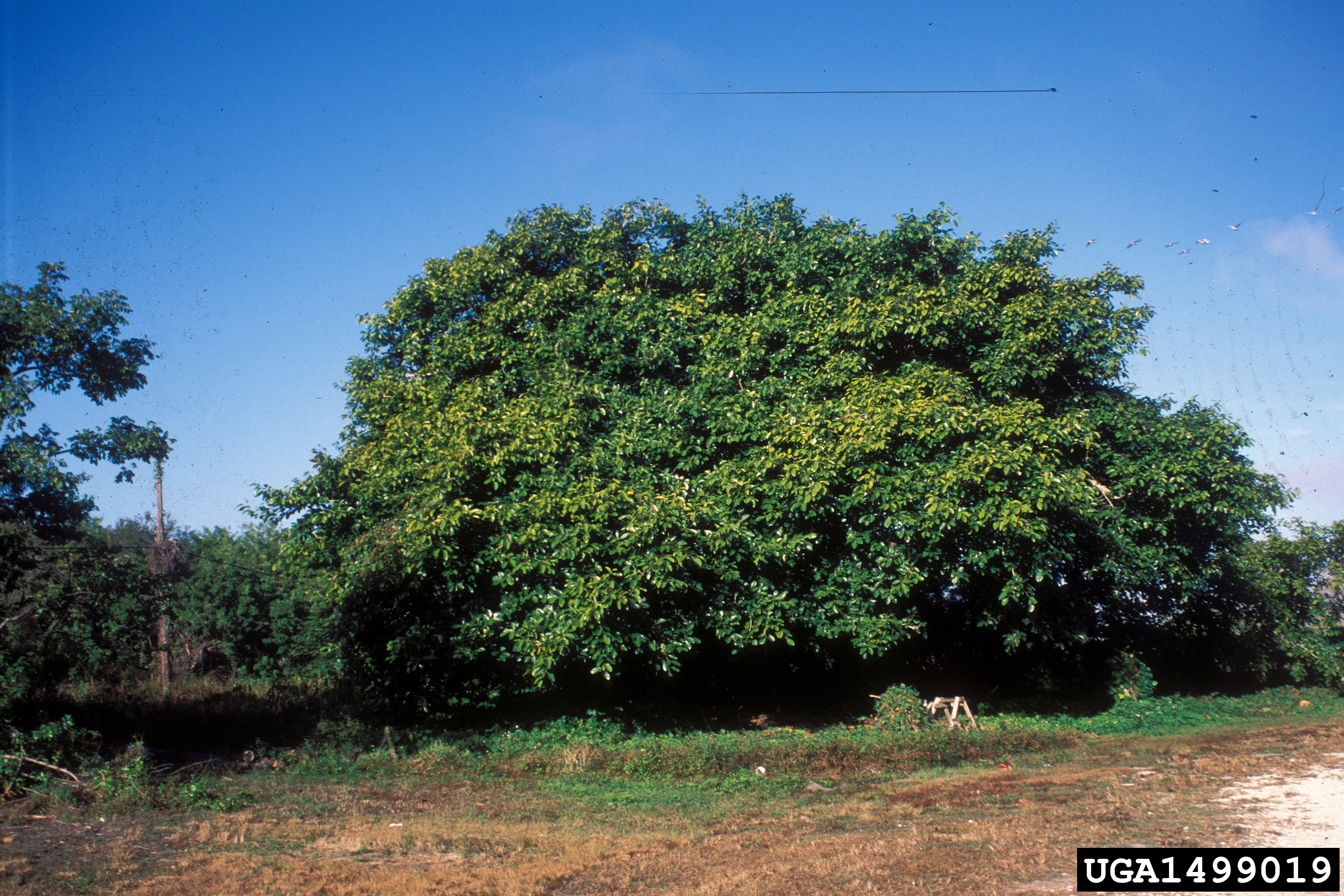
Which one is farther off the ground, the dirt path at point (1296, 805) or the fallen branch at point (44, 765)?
the fallen branch at point (44, 765)

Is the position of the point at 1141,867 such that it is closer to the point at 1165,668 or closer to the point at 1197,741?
the point at 1197,741

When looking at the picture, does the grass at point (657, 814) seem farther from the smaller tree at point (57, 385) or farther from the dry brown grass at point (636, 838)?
the smaller tree at point (57, 385)

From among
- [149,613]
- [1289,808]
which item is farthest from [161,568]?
[1289,808]

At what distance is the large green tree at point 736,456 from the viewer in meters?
12.8

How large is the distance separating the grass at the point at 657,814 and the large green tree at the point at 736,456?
1.77m

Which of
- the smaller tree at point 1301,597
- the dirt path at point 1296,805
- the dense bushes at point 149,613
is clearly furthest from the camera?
the smaller tree at point 1301,597

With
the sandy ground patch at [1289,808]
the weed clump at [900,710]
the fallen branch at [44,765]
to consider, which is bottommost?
the weed clump at [900,710]

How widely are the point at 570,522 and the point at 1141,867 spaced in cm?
832

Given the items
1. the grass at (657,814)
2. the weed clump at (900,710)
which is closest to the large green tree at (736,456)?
the weed clump at (900,710)

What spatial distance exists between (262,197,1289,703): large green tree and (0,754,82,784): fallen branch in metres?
4.22

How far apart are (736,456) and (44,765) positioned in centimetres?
1047

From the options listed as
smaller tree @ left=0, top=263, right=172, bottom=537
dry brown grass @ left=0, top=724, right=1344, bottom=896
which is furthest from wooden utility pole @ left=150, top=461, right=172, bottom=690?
dry brown grass @ left=0, top=724, right=1344, bottom=896

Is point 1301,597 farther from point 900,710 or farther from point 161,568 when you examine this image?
point 161,568

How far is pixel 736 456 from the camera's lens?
1459cm
